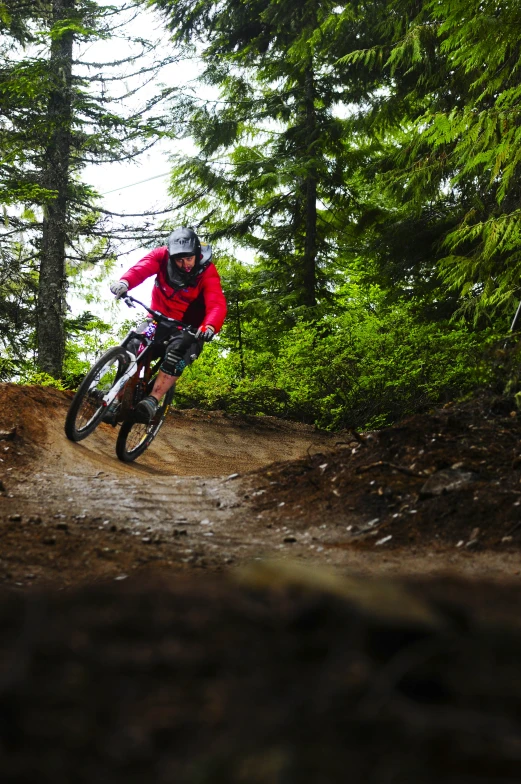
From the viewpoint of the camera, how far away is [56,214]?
17.0 meters

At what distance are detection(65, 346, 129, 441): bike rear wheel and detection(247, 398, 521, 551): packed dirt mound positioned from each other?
2.16 meters

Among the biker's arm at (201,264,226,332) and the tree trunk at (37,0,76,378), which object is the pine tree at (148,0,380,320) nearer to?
the tree trunk at (37,0,76,378)

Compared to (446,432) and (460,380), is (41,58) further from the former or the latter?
(446,432)

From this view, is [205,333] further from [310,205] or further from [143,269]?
[310,205]

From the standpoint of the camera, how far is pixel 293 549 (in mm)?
3936

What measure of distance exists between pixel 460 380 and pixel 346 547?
9443 millimetres

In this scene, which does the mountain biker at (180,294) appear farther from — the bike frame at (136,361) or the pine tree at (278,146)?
the pine tree at (278,146)

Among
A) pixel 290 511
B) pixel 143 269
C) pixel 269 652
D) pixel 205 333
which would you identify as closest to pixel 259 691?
pixel 269 652

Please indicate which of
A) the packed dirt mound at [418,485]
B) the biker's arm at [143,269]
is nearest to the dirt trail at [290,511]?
the packed dirt mound at [418,485]

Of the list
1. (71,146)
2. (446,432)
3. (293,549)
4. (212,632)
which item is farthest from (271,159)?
(212,632)

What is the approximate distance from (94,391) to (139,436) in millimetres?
1468

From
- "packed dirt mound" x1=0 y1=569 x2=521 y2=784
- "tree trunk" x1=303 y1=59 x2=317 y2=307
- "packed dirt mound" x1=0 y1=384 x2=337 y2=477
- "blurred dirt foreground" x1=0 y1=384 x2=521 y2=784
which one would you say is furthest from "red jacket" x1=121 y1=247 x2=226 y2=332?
"tree trunk" x1=303 y1=59 x2=317 y2=307

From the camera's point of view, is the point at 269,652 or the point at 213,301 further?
the point at 213,301

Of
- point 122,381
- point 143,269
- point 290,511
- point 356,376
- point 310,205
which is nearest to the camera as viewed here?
point 290,511
